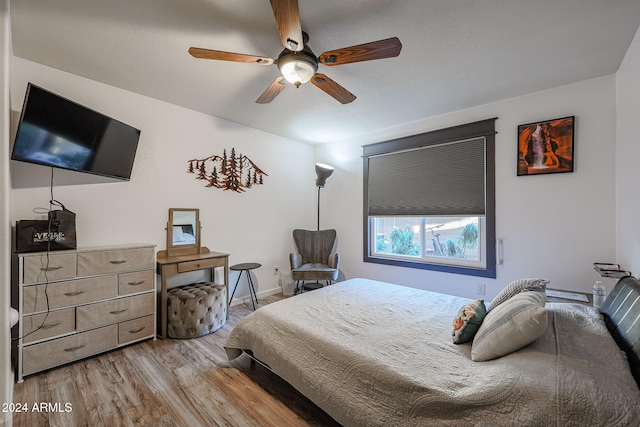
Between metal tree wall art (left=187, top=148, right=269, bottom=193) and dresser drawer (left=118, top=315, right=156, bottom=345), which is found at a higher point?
metal tree wall art (left=187, top=148, right=269, bottom=193)

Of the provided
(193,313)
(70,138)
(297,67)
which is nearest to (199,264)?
(193,313)

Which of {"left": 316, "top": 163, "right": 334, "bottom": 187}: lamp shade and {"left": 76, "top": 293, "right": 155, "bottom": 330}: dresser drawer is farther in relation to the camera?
{"left": 316, "top": 163, "right": 334, "bottom": 187}: lamp shade

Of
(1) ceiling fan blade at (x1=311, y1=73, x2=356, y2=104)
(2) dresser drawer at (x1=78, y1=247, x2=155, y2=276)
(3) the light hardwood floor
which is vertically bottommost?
(3) the light hardwood floor

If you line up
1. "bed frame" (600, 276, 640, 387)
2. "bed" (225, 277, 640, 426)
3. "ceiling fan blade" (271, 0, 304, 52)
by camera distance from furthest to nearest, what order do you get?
"ceiling fan blade" (271, 0, 304, 52) < "bed frame" (600, 276, 640, 387) < "bed" (225, 277, 640, 426)

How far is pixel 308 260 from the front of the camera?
4.25 metres

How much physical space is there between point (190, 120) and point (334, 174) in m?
2.32

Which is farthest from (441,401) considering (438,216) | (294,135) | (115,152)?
(294,135)

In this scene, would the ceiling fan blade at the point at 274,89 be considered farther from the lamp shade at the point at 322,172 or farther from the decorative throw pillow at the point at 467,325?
the decorative throw pillow at the point at 467,325

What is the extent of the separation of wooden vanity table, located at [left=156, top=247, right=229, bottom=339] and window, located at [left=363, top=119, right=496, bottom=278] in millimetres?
2201

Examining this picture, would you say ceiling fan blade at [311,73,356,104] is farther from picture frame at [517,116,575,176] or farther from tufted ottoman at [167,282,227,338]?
tufted ottoman at [167,282,227,338]

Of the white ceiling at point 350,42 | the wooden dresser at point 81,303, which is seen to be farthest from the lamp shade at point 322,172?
the wooden dresser at point 81,303

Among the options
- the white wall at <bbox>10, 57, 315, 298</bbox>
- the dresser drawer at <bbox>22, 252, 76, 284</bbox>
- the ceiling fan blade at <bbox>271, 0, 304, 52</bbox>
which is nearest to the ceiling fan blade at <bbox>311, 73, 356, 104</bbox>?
the ceiling fan blade at <bbox>271, 0, 304, 52</bbox>

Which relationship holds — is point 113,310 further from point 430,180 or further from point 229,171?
point 430,180

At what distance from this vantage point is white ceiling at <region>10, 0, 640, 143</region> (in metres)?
1.64
